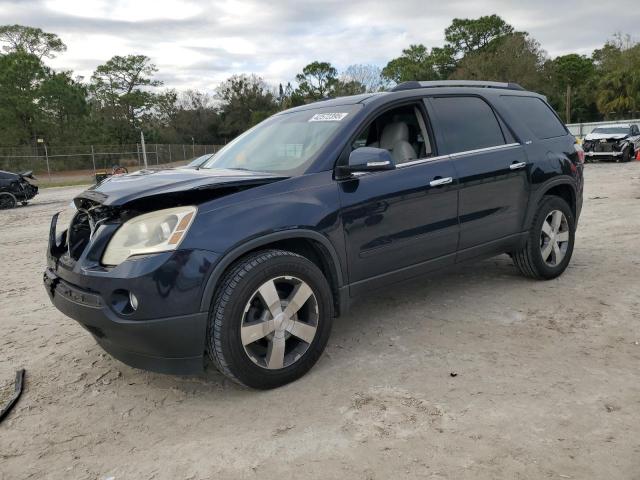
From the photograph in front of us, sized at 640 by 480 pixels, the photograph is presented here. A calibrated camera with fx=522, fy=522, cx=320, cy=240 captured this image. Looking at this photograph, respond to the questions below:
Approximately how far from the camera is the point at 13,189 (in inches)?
616

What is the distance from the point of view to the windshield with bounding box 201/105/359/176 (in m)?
3.56

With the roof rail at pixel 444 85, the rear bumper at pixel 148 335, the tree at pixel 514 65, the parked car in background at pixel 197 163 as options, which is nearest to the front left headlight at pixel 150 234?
the rear bumper at pixel 148 335

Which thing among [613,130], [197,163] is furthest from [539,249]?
[613,130]

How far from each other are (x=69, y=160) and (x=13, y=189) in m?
20.3

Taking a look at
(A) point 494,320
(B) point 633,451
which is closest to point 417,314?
(A) point 494,320

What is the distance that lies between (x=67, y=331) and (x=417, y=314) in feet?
9.51

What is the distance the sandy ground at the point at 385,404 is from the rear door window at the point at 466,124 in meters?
1.36

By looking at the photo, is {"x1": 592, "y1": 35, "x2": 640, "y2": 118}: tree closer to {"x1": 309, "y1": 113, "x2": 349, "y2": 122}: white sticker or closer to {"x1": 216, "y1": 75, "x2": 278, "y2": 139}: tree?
{"x1": 216, "y1": 75, "x2": 278, "y2": 139}: tree

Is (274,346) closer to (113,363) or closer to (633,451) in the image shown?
(113,363)

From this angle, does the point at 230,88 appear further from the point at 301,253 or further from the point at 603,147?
the point at 301,253

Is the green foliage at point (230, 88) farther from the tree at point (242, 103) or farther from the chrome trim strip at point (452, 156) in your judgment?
the chrome trim strip at point (452, 156)

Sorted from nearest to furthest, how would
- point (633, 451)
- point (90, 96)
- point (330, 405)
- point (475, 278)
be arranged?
point (633, 451)
point (330, 405)
point (475, 278)
point (90, 96)

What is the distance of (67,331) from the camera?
4324 millimetres

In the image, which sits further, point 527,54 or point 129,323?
point 527,54
